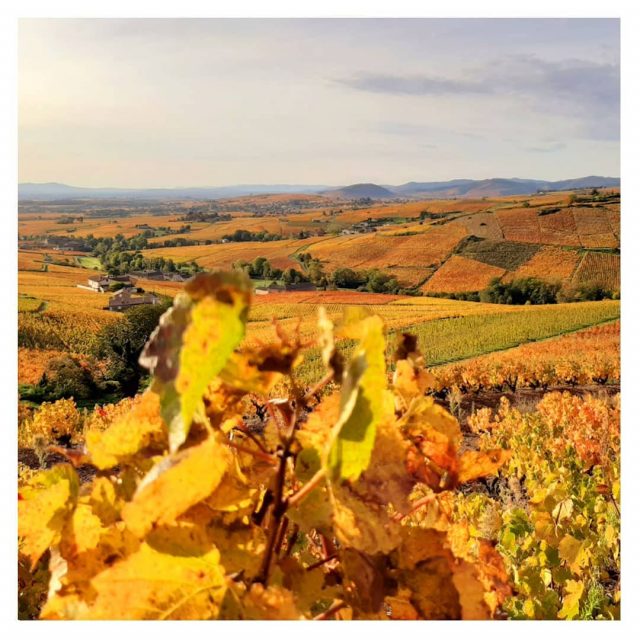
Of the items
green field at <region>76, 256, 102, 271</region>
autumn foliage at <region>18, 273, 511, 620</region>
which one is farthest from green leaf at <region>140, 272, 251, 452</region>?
green field at <region>76, 256, 102, 271</region>

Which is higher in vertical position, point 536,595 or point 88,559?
point 88,559

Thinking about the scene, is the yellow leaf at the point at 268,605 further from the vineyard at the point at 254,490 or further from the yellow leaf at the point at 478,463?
the yellow leaf at the point at 478,463

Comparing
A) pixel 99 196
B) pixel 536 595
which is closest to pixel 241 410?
pixel 536 595

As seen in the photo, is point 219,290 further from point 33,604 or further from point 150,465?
point 33,604

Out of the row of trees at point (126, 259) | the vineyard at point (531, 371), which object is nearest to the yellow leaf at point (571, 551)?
the vineyard at point (531, 371)

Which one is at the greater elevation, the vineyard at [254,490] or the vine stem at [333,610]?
the vineyard at [254,490]

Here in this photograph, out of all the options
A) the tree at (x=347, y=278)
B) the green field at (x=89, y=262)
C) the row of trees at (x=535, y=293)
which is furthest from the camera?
the row of trees at (x=535, y=293)
